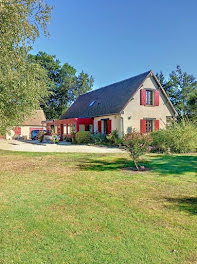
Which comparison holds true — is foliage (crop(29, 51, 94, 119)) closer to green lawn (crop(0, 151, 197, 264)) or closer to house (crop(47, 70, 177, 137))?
house (crop(47, 70, 177, 137))

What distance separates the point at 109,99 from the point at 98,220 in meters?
18.0

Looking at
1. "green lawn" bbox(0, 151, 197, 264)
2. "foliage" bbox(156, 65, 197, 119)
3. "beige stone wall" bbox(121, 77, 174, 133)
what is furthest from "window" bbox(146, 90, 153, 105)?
"green lawn" bbox(0, 151, 197, 264)

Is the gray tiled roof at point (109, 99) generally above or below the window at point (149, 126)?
above

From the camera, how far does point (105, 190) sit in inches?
189

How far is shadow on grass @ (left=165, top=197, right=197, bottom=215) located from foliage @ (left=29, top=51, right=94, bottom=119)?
38.9 metres

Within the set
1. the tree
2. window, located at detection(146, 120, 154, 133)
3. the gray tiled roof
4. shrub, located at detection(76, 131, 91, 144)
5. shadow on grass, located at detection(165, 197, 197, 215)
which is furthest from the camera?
window, located at detection(146, 120, 154, 133)

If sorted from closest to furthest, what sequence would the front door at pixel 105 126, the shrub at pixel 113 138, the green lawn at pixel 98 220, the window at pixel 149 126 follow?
the green lawn at pixel 98 220 → the shrub at pixel 113 138 → the front door at pixel 105 126 → the window at pixel 149 126

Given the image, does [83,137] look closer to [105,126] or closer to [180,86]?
[105,126]

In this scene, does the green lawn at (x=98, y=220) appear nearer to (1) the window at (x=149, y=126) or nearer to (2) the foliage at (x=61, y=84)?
(1) the window at (x=149, y=126)

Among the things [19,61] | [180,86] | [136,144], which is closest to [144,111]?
[136,144]

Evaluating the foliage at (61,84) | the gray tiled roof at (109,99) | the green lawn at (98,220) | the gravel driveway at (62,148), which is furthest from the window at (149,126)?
the foliage at (61,84)

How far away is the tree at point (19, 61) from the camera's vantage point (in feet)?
22.7

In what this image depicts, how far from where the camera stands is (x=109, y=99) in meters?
20.6

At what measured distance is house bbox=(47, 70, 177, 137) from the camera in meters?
18.1
